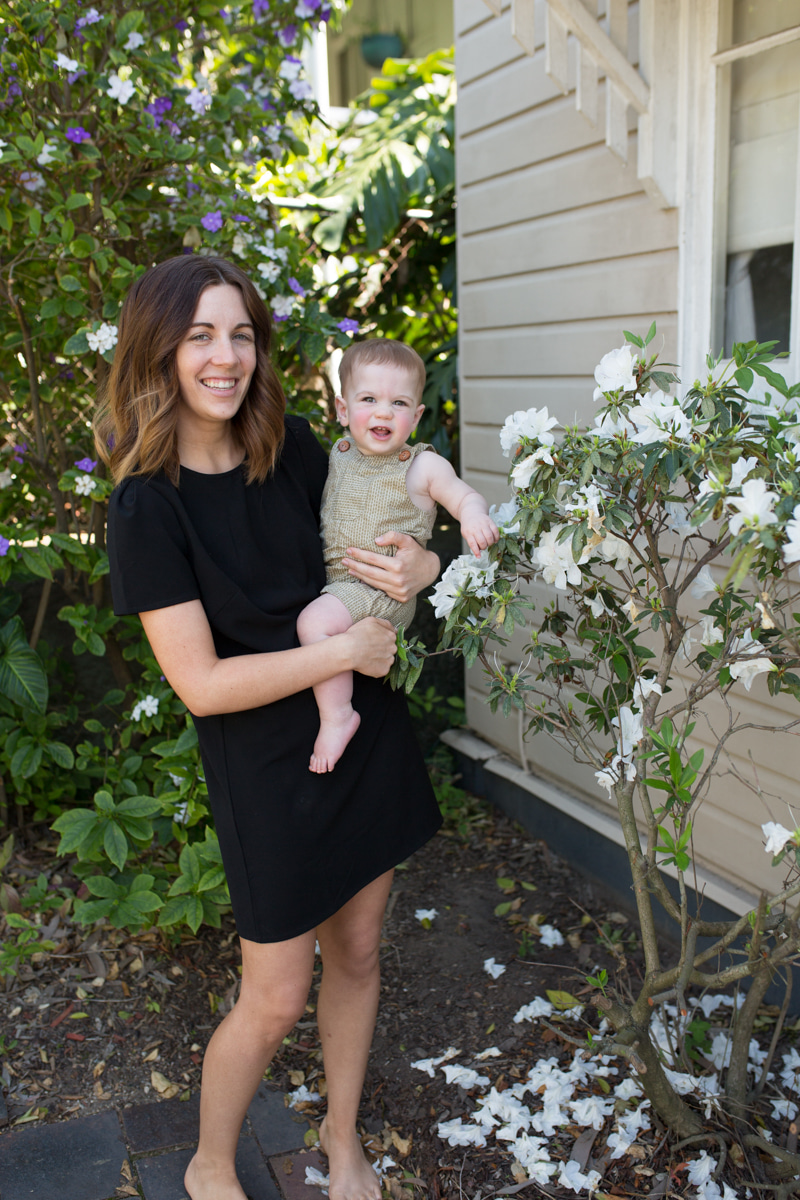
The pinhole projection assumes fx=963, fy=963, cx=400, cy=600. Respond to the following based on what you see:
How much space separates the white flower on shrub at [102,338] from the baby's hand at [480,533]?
Result: 4.78ft

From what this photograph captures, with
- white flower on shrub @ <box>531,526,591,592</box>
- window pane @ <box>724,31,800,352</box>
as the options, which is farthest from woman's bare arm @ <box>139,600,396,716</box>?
window pane @ <box>724,31,800,352</box>

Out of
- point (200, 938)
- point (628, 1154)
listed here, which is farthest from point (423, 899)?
point (628, 1154)

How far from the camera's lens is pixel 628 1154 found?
2125 mm

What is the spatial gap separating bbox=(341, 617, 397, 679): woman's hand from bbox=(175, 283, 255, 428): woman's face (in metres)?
0.47

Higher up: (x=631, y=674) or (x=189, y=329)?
(x=189, y=329)

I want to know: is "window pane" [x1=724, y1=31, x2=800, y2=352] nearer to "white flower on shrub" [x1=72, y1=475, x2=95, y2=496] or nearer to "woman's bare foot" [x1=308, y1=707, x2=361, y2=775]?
"woman's bare foot" [x1=308, y1=707, x2=361, y2=775]

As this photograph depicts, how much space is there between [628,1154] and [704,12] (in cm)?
276

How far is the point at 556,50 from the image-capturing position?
250 cm

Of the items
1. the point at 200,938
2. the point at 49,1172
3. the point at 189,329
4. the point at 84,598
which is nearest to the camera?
the point at 189,329

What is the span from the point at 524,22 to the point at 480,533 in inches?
58.9

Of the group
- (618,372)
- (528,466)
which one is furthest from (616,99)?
(528,466)

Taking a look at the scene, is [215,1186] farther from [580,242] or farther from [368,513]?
[580,242]

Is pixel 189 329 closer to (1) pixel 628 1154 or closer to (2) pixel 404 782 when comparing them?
(2) pixel 404 782

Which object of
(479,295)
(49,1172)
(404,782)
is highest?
(479,295)
